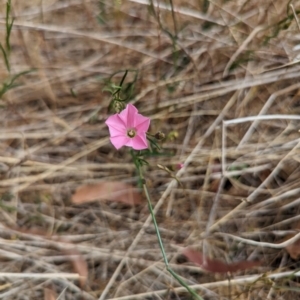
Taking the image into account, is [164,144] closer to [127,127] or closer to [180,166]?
[180,166]

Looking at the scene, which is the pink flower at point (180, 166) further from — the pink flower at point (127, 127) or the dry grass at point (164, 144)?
the pink flower at point (127, 127)

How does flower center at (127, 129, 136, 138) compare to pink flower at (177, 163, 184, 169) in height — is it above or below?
above

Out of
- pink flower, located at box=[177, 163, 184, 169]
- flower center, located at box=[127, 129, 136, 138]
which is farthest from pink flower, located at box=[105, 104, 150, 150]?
pink flower, located at box=[177, 163, 184, 169]

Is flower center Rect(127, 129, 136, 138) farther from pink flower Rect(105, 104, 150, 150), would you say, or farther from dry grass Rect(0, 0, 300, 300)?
dry grass Rect(0, 0, 300, 300)

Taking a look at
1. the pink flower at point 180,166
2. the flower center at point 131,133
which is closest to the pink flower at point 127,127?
the flower center at point 131,133

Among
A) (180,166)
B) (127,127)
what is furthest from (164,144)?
(127,127)

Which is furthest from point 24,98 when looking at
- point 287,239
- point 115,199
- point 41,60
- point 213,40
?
point 287,239
